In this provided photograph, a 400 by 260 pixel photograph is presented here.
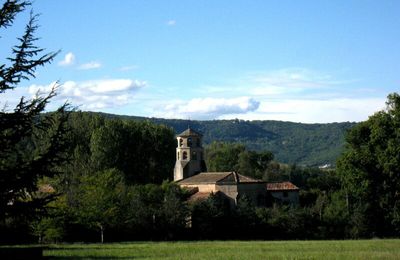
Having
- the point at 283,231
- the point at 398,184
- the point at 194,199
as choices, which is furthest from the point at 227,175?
the point at 398,184

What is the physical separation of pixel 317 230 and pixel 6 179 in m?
54.1

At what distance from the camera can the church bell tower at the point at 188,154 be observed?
8481 centimetres

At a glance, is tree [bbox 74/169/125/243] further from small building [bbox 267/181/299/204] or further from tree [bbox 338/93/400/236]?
small building [bbox 267/181/299/204]

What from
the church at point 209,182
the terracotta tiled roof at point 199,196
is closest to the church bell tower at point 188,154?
the church at point 209,182

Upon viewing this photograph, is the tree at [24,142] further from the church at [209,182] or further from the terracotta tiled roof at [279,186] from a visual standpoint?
the terracotta tiled roof at [279,186]

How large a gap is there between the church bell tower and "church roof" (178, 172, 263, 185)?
6109 millimetres

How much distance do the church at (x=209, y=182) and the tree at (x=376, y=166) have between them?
1299 cm

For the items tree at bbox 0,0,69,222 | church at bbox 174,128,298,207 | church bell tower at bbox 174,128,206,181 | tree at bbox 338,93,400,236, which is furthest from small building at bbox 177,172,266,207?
tree at bbox 0,0,69,222

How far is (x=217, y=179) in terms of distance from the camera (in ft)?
245

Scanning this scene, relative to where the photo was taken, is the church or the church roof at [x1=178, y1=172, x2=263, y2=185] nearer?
the church

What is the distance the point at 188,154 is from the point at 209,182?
10807 mm

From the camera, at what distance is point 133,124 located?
96.3m

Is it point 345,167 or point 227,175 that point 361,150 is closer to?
point 345,167

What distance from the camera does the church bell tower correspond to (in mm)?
84812
